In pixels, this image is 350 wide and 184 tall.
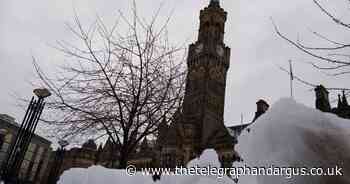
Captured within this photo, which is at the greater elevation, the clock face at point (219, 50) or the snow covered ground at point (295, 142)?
the clock face at point (219, 50)

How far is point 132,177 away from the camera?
208cm

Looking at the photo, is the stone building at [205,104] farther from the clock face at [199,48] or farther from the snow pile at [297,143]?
the snow pile at [297,143]

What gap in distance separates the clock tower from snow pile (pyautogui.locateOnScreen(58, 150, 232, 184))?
3073cm

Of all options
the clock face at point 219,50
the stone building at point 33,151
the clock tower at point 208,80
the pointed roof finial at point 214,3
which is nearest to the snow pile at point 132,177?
the clock tower at point 208,80

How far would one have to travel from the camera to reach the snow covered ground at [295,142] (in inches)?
52.9

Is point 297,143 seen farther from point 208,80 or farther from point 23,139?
point 208,80

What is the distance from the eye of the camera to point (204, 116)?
119ft

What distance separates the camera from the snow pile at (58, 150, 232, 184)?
1.68 meters

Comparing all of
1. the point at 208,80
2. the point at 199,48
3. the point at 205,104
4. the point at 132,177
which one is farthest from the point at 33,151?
the point at 132,177

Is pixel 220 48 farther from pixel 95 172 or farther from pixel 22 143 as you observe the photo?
pixel 95 172

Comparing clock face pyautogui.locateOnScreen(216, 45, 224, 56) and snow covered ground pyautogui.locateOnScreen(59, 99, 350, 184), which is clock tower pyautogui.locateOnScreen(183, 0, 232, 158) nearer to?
clock face pyautogui.locateOnScreen(216, 45, 224, 56)

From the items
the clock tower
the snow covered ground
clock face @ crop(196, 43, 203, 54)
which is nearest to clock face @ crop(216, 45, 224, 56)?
the clock tower

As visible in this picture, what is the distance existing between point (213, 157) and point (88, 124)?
697cm

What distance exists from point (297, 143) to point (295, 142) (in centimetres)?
1
